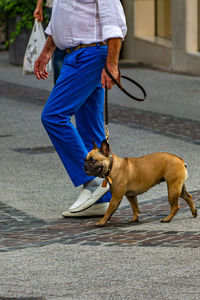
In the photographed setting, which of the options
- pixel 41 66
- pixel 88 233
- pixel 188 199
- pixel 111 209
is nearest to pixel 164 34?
pixel 41 66

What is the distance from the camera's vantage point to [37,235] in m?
5.77

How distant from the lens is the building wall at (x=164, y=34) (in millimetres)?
16422

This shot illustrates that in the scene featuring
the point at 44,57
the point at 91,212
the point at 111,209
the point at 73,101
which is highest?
the point at 44,57

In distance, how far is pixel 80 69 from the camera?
607 cm

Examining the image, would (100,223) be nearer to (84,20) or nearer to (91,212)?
(91,212)

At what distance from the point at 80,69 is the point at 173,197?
1107 mm

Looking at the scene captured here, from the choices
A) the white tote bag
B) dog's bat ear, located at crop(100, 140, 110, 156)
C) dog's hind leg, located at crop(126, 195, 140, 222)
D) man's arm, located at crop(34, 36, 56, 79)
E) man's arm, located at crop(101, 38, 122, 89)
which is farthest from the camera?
the white tote bag

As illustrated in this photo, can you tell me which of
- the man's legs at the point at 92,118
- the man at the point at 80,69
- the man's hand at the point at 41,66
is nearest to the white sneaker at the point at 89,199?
the man at the point at 80,69

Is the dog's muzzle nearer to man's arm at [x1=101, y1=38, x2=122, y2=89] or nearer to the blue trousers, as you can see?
the blue trousers

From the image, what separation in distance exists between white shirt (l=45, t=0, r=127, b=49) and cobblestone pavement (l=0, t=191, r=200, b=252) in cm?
128

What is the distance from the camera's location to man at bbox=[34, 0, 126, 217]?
5.89 meters

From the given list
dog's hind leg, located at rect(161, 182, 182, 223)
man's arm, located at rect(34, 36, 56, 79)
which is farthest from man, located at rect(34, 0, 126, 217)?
dog's hind leg, located at rect(161, 182, 182, 223)

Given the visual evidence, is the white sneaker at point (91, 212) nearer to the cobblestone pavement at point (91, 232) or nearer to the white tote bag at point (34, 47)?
the cobblestone pavement at point (91, 232)

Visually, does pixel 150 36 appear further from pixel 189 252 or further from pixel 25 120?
pixel 189 252
